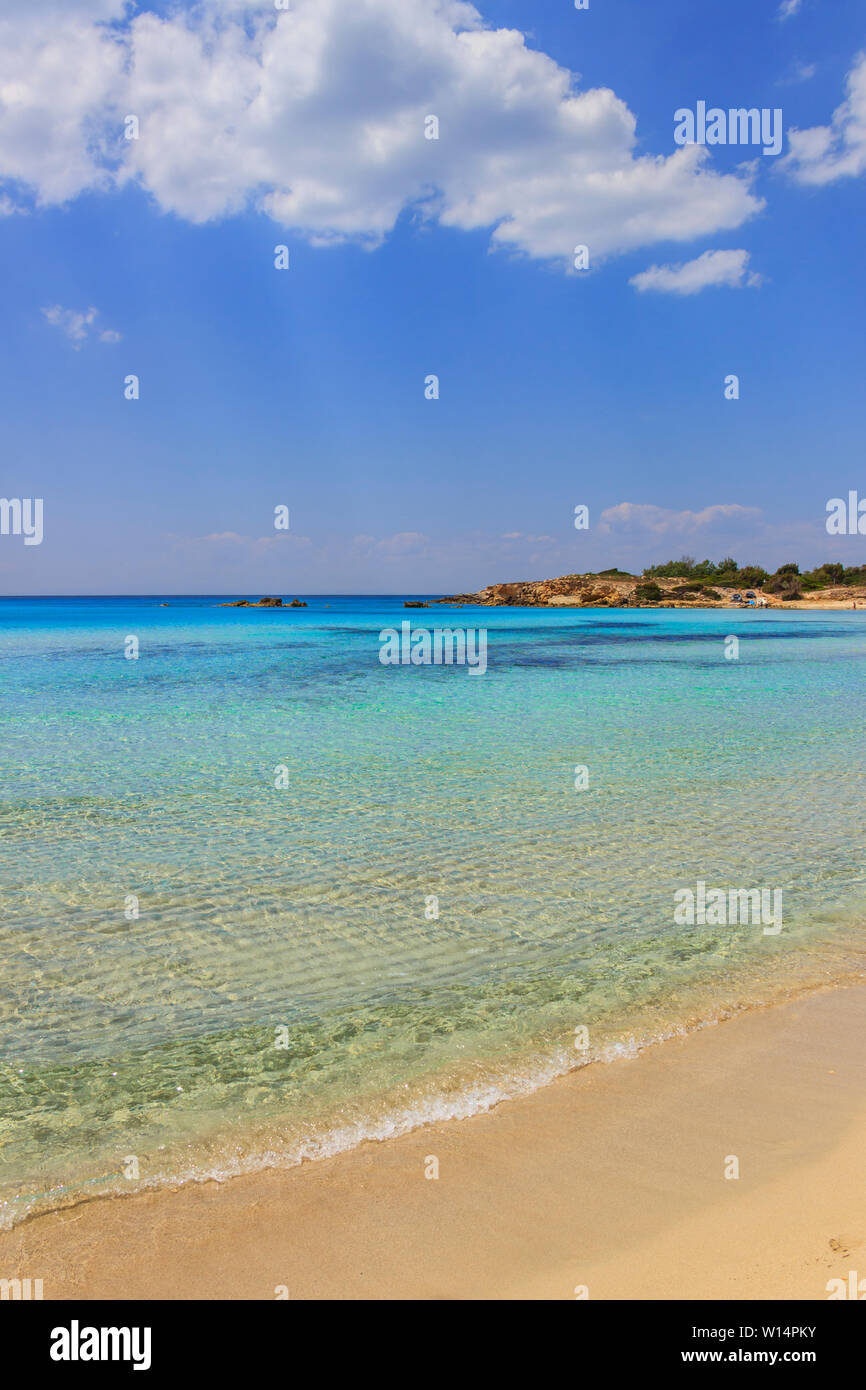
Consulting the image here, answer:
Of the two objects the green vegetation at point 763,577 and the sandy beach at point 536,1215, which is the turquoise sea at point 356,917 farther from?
the green vegetation at point 763,577

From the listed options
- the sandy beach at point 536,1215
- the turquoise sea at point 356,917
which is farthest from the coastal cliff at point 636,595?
the sandy beach at point 536,1215

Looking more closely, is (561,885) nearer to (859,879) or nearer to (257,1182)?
(859,879)

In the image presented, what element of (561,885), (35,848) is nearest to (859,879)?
(561,885)

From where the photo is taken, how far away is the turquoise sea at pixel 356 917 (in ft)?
15.2

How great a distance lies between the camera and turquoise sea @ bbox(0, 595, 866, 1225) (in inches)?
183

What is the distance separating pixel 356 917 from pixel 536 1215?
4.01 metres

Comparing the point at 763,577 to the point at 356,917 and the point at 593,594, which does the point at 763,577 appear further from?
the point at 356,917

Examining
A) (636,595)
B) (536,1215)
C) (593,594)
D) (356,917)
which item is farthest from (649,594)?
(536,1215)

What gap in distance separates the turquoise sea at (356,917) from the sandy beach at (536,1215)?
30 centimetres

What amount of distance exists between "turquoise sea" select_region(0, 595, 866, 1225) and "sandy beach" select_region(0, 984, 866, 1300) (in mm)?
296

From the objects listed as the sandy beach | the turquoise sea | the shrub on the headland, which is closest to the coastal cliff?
the shrub on the headland

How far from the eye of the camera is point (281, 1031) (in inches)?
213
